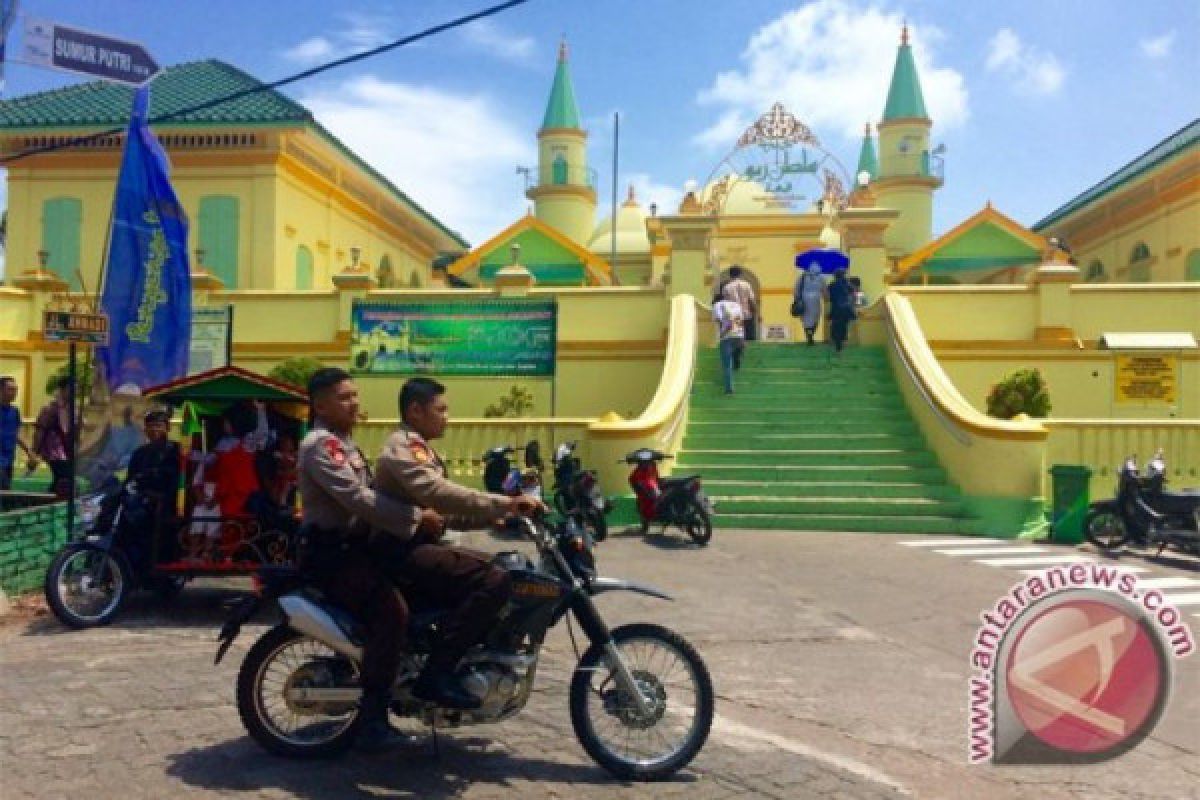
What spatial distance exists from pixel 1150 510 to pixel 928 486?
2.80 meters

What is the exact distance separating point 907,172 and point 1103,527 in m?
27.8

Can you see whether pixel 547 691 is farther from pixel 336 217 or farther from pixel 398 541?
pixel 336 217

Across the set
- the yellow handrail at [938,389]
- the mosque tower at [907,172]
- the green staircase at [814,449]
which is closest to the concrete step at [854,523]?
the green staircase at [814,449]

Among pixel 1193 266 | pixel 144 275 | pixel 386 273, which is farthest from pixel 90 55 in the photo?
pixel 1193 266

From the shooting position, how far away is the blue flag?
39.1 feet

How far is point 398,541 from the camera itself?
4.38 meters

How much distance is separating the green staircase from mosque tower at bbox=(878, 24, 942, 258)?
20975 mm

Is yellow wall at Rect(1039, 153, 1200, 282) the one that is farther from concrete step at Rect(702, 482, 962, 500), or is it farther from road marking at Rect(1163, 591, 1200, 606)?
road marking at Rect(1163, 591, 1200, 606)

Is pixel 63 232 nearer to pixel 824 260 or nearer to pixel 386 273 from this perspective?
pixel 386 273

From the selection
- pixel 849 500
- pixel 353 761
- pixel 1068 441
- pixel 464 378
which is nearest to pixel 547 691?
pixel 353 761

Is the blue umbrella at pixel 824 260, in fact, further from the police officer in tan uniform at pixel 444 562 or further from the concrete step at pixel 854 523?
the police officer in tan uniform at pixel 444 562

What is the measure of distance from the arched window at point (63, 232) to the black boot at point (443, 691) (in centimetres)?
2283

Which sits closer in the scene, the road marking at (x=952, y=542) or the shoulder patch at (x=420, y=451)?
the shoulder patch at (x=420, y=451)

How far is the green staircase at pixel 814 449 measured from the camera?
1255cm
